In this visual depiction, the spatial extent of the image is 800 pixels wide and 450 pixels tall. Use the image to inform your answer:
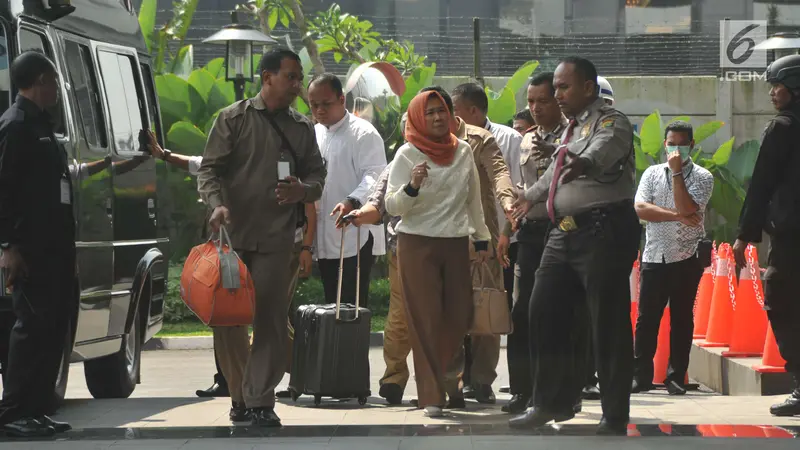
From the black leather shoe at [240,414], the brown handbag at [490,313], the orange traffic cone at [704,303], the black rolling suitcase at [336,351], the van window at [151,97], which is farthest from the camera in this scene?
the orange traffic cone at [704,303]

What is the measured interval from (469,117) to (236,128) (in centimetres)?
193

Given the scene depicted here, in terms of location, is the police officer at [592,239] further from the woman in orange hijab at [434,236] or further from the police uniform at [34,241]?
the police uniform at [34,241]

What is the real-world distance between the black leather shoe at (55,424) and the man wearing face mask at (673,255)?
418cm

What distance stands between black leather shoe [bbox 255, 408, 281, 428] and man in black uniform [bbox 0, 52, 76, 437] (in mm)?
954

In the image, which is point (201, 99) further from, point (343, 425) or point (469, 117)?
point (343, 425)

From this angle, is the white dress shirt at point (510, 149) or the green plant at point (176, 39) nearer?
the white dress shirt at point (510, 149)

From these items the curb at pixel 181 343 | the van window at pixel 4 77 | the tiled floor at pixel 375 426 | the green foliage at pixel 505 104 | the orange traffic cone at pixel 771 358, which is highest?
the green foliage at pixel 505 104

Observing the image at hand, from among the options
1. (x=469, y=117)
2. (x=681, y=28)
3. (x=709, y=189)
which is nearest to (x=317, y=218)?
(x=469, y=117)

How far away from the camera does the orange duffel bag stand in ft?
24.2

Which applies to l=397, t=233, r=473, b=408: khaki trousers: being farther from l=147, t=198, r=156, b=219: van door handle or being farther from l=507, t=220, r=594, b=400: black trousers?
l=147, t=198, r=156, b=219: van door handle

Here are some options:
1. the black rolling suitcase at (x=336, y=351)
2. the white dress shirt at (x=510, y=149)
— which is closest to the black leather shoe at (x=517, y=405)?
the black rolling suitcase at (x=336, y=351)

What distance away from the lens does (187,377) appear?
1250 centimetres

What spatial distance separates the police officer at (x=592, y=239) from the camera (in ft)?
23.1

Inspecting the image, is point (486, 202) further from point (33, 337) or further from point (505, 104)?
point (505, 104)
